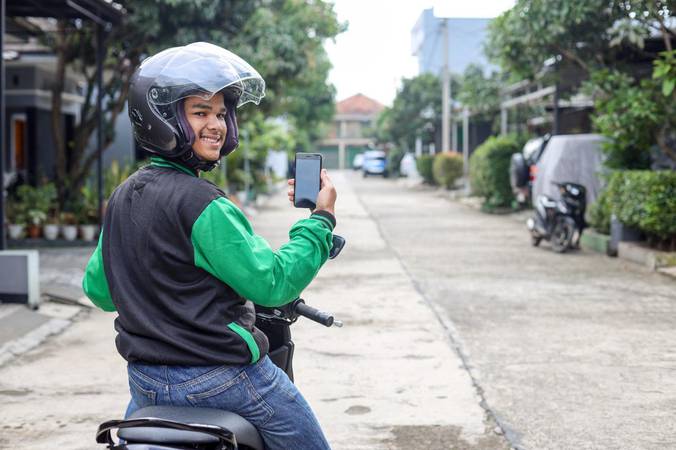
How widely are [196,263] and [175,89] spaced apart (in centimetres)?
46

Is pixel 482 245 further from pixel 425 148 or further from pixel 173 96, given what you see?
pixel 425 148

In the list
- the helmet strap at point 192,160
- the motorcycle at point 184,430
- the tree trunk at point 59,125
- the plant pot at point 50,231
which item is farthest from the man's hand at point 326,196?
the tree trunk at point 59,125

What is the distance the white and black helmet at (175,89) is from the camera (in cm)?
254

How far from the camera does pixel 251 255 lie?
2432mm

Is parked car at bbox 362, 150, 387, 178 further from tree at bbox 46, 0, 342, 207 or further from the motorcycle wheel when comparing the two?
the motorcycle wheel

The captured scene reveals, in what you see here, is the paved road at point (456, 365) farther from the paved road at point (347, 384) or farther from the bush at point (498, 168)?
the bush at point (498, 168)

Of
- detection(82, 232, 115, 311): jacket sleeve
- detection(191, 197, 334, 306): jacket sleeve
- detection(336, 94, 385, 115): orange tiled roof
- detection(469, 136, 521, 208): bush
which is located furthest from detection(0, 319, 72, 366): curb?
detection(336, 94, 385, 115): orange tiled roof

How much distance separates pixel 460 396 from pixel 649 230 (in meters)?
7.12

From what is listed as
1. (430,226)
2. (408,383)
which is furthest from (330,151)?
(408,383)

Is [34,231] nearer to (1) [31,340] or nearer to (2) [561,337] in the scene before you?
(1) [31,340]

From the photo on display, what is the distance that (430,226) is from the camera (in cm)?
1931

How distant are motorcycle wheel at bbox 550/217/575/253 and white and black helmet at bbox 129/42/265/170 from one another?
11.7 m

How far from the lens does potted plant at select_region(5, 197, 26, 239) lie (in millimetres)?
14242

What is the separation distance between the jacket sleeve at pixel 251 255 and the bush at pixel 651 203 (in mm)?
9928
